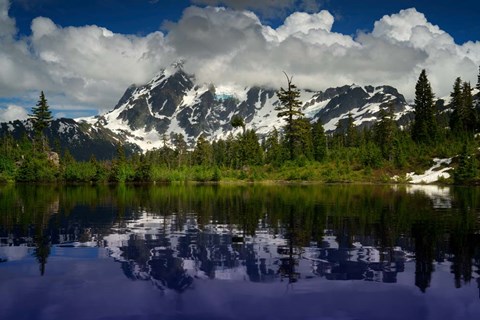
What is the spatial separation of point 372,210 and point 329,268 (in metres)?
20.8

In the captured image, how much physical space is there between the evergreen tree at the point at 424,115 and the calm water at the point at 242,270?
→ 98004 millimetres

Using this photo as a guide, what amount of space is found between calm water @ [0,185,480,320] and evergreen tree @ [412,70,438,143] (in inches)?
3858

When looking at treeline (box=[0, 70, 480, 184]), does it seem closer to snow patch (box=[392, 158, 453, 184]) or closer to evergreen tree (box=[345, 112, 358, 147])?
snow patch (box=[392, 158, 453, 184])

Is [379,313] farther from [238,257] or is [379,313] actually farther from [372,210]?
[372,210]

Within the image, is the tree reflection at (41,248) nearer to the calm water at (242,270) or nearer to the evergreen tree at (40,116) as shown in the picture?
the calm water at (242,270)

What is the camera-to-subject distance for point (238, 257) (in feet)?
58.3

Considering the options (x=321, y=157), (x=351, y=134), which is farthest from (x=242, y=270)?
(x=351, y=134)

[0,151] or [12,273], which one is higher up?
[0,151]

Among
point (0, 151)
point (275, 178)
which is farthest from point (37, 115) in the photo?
point (275, 178)

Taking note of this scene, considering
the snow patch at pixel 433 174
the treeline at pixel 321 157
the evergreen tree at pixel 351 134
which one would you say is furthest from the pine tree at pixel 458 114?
the evergreen tree at pixel 351 134

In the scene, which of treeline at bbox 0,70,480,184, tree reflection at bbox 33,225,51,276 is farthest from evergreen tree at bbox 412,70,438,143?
tree reflection at bbox 33,225,51,276

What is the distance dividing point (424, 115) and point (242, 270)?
119396 mm

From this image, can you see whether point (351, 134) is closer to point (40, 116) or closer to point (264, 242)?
point (40, 116)

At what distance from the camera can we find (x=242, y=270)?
51.6 feet
